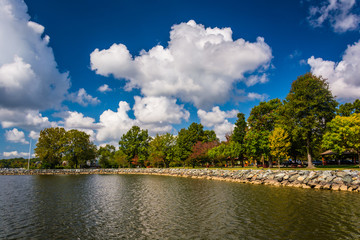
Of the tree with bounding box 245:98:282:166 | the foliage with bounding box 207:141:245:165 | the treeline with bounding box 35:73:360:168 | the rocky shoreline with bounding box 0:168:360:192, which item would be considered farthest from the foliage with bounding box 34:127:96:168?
the tree with bounding box 245:98:282:166

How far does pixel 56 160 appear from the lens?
88.0 metres

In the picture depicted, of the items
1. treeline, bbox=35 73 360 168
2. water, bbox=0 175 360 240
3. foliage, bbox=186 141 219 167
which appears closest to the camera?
water, bbox=0 175 360 240

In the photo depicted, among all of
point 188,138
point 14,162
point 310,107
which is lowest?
point 14,162

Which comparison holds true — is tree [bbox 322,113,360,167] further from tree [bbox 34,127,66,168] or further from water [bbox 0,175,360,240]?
tree [bbox 34,127,66,168]

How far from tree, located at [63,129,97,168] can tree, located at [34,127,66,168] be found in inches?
87.8

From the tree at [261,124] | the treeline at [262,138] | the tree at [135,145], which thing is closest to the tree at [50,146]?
the treeline at [262,138]

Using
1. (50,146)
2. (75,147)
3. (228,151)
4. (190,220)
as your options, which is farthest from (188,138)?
(190,220)

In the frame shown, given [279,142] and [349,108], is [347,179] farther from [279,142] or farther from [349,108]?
[349,108]

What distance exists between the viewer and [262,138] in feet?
173

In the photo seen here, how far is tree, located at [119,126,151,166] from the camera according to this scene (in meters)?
91.4

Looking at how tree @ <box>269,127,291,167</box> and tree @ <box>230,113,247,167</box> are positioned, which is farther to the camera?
tree @ <box>230,113,247,167</box>

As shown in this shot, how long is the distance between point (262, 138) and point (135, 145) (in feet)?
188

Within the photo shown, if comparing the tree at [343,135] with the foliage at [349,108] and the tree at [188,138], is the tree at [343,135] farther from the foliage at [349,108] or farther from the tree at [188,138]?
the tree at [188,138]

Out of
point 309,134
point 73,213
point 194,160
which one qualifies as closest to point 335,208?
point 73,213
